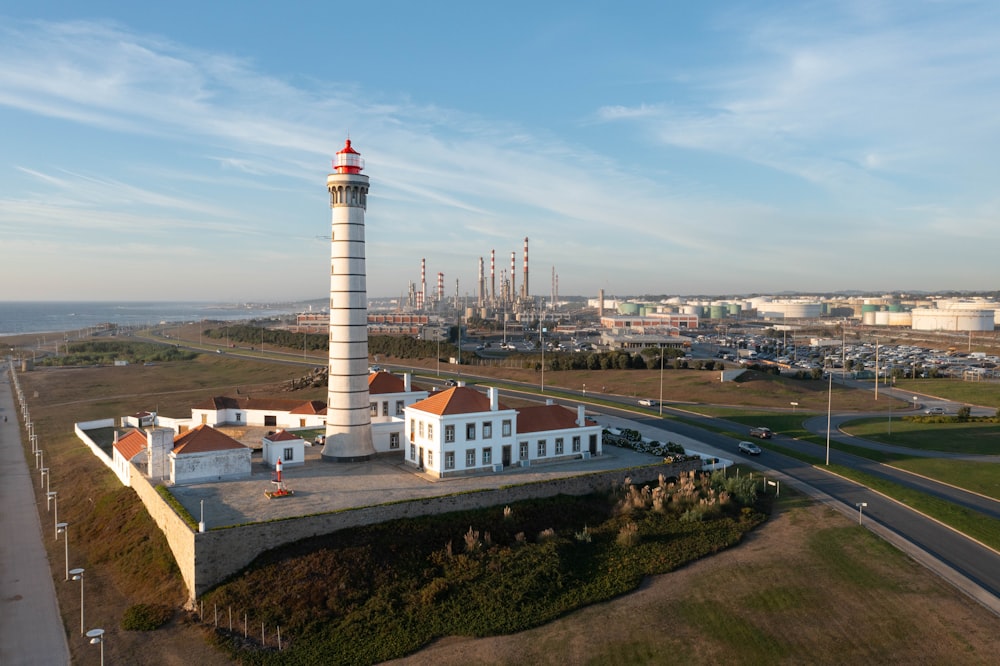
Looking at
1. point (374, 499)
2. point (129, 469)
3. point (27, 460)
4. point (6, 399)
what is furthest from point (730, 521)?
point (6, 399)

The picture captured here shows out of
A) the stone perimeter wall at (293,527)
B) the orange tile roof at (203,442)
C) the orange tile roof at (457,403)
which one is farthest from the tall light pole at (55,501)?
the orange tile roof at (457,403)

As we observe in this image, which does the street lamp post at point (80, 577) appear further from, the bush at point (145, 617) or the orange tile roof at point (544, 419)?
the orange tile roof at point (544, 419)

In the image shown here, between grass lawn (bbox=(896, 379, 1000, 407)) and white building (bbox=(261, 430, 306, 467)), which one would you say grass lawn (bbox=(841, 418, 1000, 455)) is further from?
white building (bbox=(261, 430, 306, 467))

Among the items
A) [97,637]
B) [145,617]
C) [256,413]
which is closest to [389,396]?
[256,413]

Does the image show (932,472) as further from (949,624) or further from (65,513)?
(65,513)

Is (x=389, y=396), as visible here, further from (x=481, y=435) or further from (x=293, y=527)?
(x=293, y=527)
